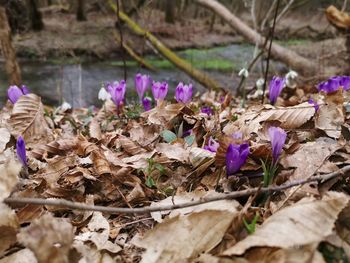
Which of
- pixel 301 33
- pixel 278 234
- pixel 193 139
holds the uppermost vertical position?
pixel 278 234

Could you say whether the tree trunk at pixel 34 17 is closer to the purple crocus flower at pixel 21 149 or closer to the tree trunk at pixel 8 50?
the tree trunk at pixel 8 50

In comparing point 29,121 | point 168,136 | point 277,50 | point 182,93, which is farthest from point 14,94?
point 277,50

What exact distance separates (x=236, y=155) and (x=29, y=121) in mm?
1551

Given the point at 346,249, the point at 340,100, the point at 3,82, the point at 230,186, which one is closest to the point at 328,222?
the point at 346,249

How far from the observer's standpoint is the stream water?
835 centimetres

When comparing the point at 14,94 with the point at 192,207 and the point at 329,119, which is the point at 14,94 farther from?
the point at 329,119

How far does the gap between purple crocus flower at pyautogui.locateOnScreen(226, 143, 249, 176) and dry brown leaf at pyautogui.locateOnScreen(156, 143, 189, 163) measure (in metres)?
0.33

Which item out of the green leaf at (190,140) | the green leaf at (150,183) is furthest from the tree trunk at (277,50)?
the green leaf at (150,183)

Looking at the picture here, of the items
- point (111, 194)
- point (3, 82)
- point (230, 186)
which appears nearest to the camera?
point (230, 186)

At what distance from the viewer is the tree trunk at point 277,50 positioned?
705 centimetres

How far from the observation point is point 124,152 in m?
2.07

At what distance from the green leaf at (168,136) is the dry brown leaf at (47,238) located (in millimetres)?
996

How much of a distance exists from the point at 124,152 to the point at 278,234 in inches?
44.2

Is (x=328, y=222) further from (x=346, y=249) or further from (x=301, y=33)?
(x=301, y=33)
